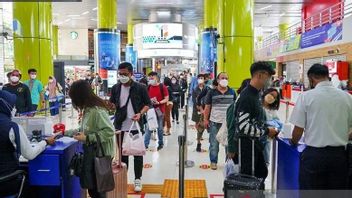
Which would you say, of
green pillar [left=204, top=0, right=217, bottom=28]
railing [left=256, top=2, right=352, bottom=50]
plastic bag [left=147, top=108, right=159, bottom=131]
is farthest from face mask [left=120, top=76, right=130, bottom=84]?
railing [left=256, top=2, right=352, bottom=50]

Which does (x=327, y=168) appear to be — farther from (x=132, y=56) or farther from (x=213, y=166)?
(x=132, y=56)

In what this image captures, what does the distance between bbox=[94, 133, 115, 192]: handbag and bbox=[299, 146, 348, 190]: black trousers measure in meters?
1.63

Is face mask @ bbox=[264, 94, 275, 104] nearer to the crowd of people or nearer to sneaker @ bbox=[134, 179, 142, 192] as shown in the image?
the crowd of people

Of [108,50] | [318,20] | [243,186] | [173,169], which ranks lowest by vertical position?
[173,169]

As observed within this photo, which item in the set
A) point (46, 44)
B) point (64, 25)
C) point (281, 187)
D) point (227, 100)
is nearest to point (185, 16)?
point (64, 25)

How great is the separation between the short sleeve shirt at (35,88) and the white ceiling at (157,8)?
12.8 metres

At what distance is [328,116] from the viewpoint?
281cm

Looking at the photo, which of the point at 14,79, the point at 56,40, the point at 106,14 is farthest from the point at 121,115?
the point at 56,40

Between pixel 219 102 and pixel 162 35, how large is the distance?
15.5m

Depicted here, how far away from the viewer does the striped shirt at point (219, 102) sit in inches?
220

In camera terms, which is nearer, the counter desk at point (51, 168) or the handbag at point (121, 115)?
the counter desk at point (51, 168)

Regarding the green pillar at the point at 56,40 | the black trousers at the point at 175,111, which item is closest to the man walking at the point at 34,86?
the black trousers at the point at 175,111

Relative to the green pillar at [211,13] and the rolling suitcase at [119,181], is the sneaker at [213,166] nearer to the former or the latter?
the rolling suitcase at [119,181]

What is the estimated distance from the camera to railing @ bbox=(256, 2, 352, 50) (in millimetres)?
14130
